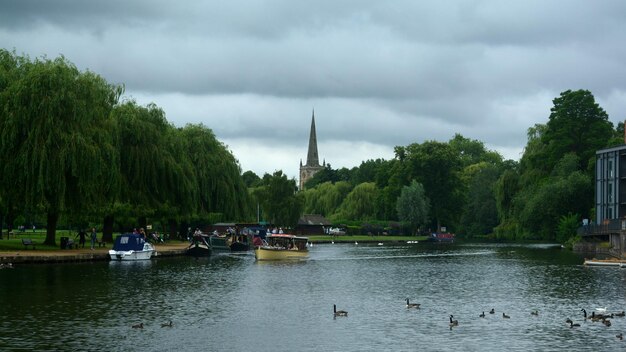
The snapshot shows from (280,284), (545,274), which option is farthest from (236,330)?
(545,274)

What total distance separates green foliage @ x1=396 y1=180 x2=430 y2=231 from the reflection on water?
85.5 m

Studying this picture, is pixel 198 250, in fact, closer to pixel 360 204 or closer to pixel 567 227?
pixel 567 227

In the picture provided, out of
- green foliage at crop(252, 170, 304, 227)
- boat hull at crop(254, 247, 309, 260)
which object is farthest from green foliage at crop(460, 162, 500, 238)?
boat hull at crop(254, 247, 309, 260)

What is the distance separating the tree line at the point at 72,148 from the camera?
6456cm

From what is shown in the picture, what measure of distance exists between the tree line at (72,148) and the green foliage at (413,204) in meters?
77.2

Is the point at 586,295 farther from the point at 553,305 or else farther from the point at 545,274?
the point at 545,274

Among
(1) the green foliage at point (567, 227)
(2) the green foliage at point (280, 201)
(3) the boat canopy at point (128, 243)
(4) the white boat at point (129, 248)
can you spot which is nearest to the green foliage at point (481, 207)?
(2) the green foliage at point (280, 201)

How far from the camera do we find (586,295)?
157ft

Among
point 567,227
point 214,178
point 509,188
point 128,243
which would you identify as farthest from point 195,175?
point 509,188

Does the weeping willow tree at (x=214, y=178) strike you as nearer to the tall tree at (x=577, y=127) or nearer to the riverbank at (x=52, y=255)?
the riverbank at (x=52, y=255)

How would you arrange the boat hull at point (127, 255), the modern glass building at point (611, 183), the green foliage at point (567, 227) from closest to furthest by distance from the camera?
the boat hull at point (127, 255) → the modern glass building at point (611, 183) → the green foliage at point (567, 227)

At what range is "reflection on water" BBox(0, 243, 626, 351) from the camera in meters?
32.0

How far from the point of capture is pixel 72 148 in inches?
2579

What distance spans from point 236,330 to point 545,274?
3391 cm
